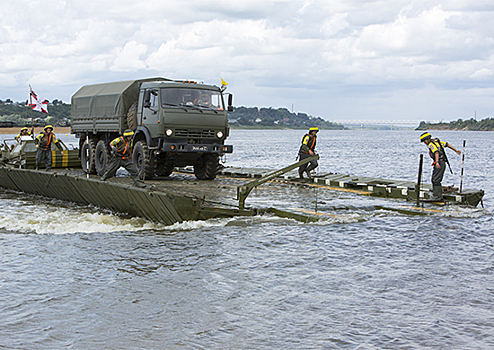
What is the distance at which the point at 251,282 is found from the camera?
770 centimetres

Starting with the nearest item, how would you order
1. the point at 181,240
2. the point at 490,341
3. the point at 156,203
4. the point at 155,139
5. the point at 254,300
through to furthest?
1. the point at 490,341
2. the point at 254,300
3. the point at 181,240
4. the point at 156,203
5. the point at 155,139

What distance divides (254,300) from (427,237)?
5.16 metres

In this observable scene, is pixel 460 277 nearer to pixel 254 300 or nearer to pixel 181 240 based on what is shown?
pixel 254 300

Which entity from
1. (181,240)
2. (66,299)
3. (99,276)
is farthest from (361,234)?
(66,299)

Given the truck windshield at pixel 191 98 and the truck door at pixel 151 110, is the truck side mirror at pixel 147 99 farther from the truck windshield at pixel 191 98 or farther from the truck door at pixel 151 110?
the truck windshield at pixel 191 98

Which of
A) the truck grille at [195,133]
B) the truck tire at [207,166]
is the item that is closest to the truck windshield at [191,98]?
the truck grille at [195,133]

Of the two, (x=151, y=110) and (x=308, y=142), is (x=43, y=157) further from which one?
(x=308, y=142)

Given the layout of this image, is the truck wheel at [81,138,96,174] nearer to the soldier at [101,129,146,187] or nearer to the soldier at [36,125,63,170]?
the soldier at [36,125,63,170]

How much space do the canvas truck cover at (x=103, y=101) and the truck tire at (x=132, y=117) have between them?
6.5 inches

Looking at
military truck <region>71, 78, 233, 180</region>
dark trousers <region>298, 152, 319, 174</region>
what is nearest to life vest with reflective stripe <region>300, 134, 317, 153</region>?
dark trousers <region>298, 152, 319, 174</region>

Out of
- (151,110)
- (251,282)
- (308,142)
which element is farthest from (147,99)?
(251,282)

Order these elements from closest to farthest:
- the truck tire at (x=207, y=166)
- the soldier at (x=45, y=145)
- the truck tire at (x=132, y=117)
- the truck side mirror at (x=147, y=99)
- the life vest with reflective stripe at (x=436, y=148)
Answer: the life vest with reflective stripe at (x=436, y=148) < the truck side mirror at (x=147, y=99) < the truck tire at (x=132, y=117) < the truck tire at (x=207, y=166) < the soldier at (x=45, y=145)

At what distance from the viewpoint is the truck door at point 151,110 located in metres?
13.9

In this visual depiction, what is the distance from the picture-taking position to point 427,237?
34.9ft
